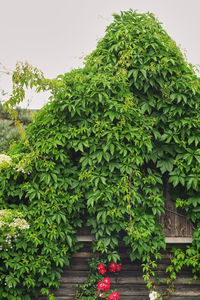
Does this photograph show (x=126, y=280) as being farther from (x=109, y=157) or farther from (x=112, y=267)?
(x=109, y=157)

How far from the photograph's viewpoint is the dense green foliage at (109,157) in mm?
4883

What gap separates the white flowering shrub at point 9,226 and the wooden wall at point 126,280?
125 centimetres

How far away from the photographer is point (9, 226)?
14.8 ft

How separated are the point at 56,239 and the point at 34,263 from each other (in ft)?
1.55

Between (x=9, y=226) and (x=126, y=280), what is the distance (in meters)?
2.23

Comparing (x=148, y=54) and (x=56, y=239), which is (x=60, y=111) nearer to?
Result: (x=148, y=54)

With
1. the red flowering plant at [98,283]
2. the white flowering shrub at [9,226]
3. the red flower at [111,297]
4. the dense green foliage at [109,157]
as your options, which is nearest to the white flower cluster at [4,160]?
the dense green foliage at [109,157]

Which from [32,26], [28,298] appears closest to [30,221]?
[28,298]

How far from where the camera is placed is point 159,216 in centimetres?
545

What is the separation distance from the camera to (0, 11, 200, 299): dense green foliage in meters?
4.88

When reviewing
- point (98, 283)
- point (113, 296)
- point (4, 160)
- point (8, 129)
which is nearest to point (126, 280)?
point (113, 296)

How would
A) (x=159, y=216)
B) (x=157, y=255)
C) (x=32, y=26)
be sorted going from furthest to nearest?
(x=32, y=26), (x=159, y=216), (x=157, y=255)

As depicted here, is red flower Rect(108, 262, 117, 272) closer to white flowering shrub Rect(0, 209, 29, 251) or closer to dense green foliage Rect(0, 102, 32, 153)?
white flowering shrub Rect(0, 209, 29, 251)

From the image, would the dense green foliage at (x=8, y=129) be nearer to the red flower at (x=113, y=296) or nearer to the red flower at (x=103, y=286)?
the red flower at (x=103, y=286)
